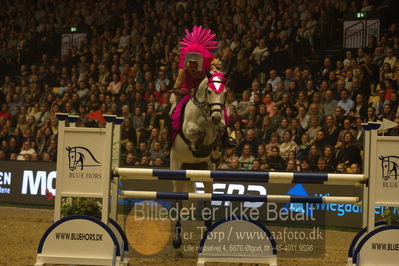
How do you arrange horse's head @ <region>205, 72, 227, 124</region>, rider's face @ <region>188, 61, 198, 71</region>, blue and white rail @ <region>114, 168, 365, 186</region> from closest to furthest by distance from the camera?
blue and white rail @ <region>114, 168, 365, 186</region>
horse's head @ <region>205, 72, 227, 124</region>
rider's face @ <region>188, 61, 198, 71</region>

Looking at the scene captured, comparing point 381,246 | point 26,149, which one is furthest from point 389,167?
point 26,149

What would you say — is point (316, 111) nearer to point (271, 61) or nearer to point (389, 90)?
point (389, 90)

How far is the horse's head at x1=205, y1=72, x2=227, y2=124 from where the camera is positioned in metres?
7.39

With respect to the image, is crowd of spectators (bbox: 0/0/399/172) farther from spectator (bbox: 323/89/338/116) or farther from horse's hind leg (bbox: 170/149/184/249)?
horse's hind leg (bbox: 170/149/184/249)

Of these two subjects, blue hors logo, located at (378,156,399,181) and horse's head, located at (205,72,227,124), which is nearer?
blue hors logo, located at (378,156,399,181)

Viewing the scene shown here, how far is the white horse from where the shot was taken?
7.50 metres

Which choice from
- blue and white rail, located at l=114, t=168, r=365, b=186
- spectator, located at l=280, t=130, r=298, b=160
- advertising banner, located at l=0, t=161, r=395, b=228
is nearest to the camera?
blue and white rail, located at l=114, t=168, r=365, b=186

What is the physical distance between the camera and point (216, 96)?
748 cm

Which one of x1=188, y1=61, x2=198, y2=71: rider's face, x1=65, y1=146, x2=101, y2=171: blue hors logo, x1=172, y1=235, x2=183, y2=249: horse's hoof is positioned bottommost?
x1=172, y1=235, x2=183, y2=249: horse's hoof

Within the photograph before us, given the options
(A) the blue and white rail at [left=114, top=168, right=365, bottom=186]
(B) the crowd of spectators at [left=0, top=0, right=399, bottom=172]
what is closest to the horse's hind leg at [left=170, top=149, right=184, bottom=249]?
(B) the crowd of spectators at [left=0, top=0, right=399, bottom=172]

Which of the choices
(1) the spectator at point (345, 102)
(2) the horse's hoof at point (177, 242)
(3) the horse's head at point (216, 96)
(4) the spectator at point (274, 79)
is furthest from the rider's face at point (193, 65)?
(4) the spectator at point (274, 79)

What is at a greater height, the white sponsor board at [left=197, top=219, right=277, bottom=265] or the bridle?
the bridle

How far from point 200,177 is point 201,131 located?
1564 mm

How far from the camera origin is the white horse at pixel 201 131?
7.50 m
